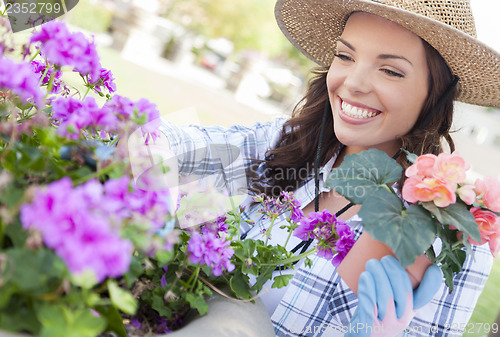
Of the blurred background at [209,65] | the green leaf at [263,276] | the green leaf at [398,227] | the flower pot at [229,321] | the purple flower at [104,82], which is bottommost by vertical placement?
the blurred background at [209,65]

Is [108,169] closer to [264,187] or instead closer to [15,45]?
[15,45]

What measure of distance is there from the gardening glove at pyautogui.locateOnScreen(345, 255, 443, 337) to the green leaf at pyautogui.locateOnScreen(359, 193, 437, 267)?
15 centimetres

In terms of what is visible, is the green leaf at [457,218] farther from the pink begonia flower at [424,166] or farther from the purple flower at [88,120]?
the purple flower at [88,120]

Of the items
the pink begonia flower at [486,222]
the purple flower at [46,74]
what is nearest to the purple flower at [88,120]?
the purple flower at [46,74]

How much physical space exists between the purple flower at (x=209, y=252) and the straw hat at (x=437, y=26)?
0.84 meters

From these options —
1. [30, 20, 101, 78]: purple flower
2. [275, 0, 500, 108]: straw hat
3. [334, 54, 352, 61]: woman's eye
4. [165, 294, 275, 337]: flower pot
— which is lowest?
[165, 294, 275, 337]: flower pot

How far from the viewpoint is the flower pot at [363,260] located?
37.9 inches

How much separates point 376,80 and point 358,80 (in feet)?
0.17

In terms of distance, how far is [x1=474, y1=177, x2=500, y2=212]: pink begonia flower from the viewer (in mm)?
845

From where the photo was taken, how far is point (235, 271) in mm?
885

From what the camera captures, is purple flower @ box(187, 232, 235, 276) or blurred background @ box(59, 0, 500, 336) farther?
blurred background @ box(59, 0, 500, 336)

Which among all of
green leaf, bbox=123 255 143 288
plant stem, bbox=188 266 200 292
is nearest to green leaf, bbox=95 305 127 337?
green leaf, bbox=123 255 143 288

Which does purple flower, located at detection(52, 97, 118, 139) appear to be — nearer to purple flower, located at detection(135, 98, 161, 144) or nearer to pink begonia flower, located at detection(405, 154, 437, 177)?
purple flower, located at detection(135, 98, 161, 144)

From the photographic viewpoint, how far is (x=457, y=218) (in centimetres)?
80
